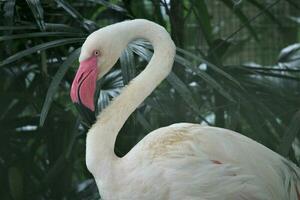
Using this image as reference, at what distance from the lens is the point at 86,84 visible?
1736 mm

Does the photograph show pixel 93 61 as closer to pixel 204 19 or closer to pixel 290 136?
pixel 290 136

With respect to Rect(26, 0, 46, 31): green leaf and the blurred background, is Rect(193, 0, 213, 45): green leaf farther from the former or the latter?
Rect(26, 0, 46, 31): green leaf

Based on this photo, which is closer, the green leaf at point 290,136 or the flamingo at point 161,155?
the flamingo at point 161,155

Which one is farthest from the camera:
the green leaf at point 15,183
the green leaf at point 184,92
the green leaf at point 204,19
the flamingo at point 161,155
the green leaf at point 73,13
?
the green leaf at point 204,19

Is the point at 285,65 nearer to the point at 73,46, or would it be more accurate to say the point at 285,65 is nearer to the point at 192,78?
the point at 192,78

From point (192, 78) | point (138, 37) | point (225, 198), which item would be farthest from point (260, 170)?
point (192, 78)

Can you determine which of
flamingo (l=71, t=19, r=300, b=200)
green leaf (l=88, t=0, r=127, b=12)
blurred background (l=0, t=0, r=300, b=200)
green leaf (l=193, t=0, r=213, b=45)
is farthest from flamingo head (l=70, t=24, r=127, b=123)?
green leaf (l=193, t=0, r=213, b=45)

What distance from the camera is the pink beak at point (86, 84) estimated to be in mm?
1724

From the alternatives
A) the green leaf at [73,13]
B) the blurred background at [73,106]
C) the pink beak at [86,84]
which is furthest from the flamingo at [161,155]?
the green leaf at [73,13]

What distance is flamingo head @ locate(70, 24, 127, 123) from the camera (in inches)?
68.0

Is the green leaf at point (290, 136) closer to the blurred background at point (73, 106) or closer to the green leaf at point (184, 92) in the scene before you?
the blurred background at point (73, 106)

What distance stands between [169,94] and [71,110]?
35 cm

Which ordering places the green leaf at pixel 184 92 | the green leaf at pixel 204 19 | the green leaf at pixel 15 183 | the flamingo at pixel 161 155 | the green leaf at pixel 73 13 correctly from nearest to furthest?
the flamingo at pixel 161 155
the green leaf at pixel 184 92
the green leaf at pixel 73 13
the green leaf at pixel 15 183
the green leaf at pixel 204 19

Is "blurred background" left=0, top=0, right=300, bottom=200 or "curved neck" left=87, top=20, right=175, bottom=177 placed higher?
"curved neck" left=87, top=20, right=175, bottom=177
